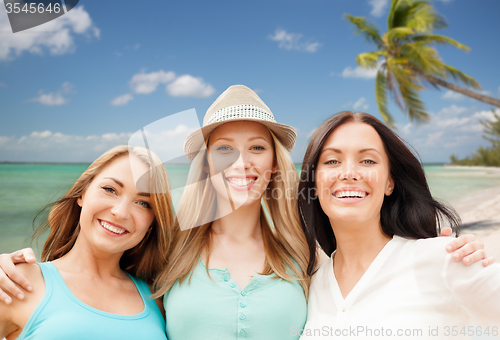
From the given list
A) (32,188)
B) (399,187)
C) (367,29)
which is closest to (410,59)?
(367,29)

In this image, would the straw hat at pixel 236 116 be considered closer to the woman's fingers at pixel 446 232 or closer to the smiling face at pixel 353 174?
the smiling face at pixel 353 174

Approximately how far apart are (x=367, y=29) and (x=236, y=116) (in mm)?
24465

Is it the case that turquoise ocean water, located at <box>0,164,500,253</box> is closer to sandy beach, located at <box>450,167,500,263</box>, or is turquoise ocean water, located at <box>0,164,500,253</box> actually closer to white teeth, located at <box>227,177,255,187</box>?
sandy beach, located at <box>450,167,500,263</box>

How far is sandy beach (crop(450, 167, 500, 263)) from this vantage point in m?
13.1

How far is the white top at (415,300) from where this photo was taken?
2.22 m

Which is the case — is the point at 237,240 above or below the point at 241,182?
Result: below

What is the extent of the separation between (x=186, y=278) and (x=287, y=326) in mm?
865

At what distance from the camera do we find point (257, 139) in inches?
122

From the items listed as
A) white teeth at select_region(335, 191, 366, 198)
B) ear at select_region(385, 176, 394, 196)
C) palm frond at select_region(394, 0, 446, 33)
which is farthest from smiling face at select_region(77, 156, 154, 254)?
palm frond at select_region(394, 0, 446, 33)

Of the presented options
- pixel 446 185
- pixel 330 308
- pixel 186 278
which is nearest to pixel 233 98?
pixel 186 278

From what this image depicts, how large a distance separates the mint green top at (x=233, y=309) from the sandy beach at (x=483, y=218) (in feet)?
32.9

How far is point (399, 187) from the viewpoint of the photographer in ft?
9.83

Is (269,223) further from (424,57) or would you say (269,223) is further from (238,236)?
(424,57)

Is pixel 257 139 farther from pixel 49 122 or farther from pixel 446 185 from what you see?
pixel 49 122
